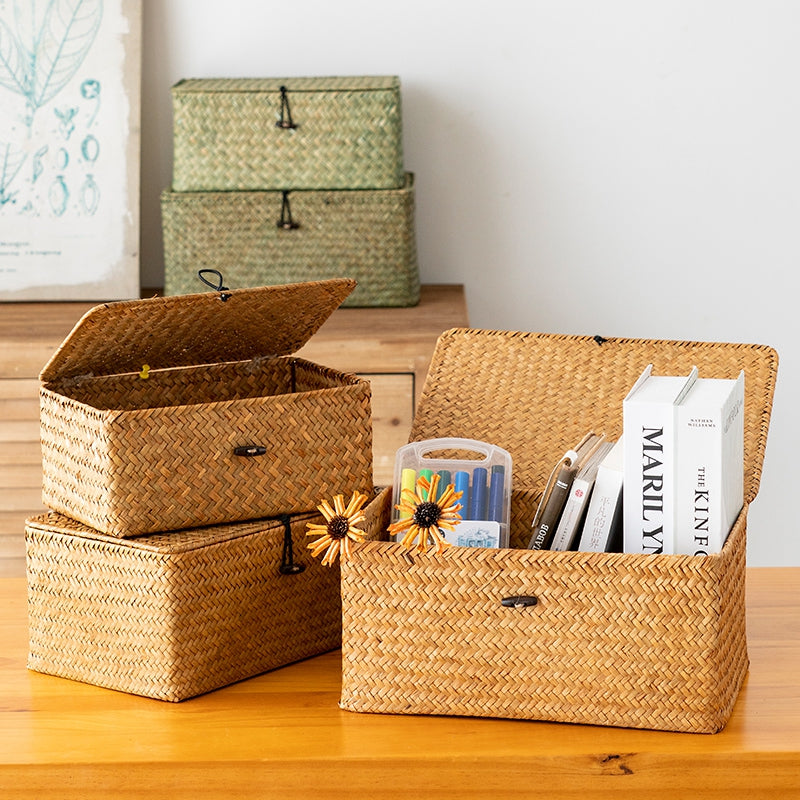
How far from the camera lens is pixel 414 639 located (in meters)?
1.15

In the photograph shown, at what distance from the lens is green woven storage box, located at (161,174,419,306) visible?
253 cm

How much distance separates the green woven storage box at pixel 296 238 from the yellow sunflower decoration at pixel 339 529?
1.42 m

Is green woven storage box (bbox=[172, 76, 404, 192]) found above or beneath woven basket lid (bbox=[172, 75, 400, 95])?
beneath

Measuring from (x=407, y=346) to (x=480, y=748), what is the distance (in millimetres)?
1332

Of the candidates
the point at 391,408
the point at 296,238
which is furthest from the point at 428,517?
the point at 296,238

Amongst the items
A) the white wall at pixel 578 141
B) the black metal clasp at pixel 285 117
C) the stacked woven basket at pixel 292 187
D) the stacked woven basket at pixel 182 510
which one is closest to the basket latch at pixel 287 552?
the stacked woven basket at pixel 182 510

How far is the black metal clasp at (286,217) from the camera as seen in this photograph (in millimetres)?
2533

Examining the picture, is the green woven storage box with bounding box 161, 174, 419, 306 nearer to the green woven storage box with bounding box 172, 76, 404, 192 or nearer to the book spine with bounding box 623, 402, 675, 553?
the green woven storage box with bounding box 172, 76, 404, 192

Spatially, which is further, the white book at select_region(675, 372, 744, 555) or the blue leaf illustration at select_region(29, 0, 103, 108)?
the blue leaf illustration at select_region(29, 0, 103, 108)

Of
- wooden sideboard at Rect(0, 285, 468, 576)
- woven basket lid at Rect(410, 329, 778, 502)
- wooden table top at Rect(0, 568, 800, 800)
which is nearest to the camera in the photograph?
wooden table top at Rect(0, 568, 800, 800)

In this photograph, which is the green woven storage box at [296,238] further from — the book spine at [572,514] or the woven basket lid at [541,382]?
the book spine at [572,514]

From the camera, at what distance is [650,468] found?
3.77 ft

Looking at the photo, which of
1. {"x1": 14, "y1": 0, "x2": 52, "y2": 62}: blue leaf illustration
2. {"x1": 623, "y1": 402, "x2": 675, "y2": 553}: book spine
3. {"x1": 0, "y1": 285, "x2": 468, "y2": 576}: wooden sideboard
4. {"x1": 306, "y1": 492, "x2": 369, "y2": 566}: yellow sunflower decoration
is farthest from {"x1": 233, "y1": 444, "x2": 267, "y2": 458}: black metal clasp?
{"x1": 14, "y1": 0, "x2": 52, "y2": 62}: blue leaf illustration

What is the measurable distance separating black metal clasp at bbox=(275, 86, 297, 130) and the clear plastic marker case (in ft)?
4.45
